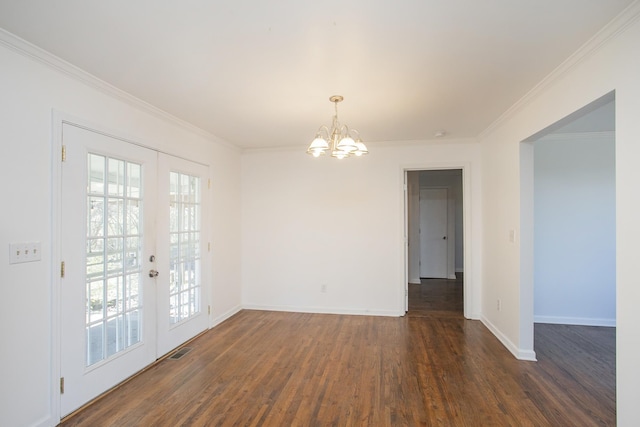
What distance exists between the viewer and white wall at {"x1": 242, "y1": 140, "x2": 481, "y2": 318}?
442 cm

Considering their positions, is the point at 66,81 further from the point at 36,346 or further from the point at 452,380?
the point at 452,380

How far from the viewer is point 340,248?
15.0 ft

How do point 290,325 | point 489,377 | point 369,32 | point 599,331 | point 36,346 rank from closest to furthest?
point 369,32, point 36,346, point 489,377, point 599,331, point 290,325

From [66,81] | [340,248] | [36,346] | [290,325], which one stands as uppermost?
[66,81]

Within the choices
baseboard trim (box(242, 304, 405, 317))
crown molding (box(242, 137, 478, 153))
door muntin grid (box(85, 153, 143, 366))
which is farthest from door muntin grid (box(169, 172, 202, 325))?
crown molding (box(242, 137, 478, 153))

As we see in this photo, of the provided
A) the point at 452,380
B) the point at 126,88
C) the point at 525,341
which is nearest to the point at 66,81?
the point at 126,88

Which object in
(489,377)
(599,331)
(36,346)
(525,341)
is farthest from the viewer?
(599,331)

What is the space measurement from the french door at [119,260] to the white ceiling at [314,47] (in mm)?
664

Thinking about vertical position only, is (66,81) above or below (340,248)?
above

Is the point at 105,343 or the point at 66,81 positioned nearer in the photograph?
the point at 66,81

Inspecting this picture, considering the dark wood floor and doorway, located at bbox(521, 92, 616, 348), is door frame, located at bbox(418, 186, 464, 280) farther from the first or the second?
the dark wood floor

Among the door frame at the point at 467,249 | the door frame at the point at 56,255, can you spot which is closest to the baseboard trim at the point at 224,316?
the door frame at the point at 56,255

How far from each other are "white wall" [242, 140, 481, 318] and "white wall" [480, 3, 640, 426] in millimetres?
752

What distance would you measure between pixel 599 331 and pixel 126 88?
571 centimetres
